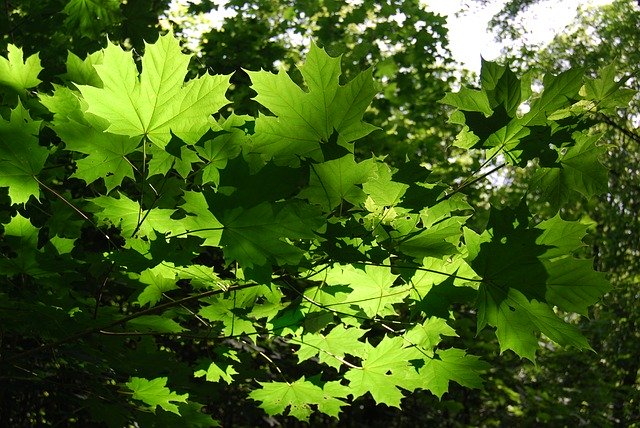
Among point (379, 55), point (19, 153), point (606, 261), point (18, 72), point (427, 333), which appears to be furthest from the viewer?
point (606, 261)

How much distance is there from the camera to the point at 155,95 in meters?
1.19

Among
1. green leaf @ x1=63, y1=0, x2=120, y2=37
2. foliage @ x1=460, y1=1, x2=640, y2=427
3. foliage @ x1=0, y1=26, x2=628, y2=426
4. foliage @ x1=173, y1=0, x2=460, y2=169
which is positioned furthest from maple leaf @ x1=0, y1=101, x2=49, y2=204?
foliage @ x1=460, y1=1, x2=640, y2=427

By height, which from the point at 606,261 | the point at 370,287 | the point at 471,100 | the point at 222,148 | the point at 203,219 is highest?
the point at 471,100

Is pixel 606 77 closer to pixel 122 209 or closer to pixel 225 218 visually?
pixel 225 218

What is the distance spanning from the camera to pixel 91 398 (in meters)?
1.93

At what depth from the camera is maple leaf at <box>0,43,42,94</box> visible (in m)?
1.79

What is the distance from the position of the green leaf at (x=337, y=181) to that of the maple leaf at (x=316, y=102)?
0.16 ft

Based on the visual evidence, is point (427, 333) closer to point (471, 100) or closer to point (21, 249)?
point (471, 100)

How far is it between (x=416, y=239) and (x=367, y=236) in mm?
119

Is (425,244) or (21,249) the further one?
(21,249)

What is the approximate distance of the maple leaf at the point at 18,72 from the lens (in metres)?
1.79

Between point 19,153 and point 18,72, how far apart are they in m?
0.68

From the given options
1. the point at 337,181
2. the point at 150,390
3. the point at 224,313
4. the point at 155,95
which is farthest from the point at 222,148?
the point at 150,390

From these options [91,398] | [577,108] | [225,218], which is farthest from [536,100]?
[91,398]
